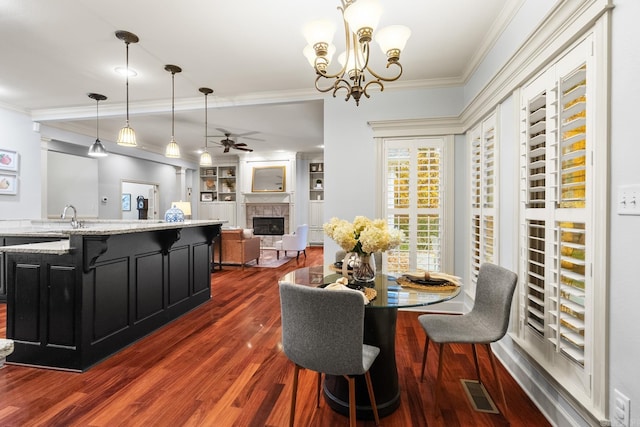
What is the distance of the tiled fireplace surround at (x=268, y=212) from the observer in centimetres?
948

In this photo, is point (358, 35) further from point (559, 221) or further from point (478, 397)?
point (478, 397)

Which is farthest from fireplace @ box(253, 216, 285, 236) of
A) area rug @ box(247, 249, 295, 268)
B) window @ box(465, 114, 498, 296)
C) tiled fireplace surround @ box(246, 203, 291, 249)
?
window @ box(465, 114, 498, 296)

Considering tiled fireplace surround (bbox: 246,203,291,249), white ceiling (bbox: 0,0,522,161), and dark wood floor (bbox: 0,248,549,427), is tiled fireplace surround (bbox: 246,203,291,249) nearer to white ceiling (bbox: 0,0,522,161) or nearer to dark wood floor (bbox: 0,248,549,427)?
white ceiling (bbox: 0,0,522,161)

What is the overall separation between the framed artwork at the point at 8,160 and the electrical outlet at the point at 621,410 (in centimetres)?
679

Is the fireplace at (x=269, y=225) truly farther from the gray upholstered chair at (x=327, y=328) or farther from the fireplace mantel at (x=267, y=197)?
the gray upholstered chair at (x=327, y=328)

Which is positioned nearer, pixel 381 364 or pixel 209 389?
pixel 381 364

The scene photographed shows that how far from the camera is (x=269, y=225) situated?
9.57m

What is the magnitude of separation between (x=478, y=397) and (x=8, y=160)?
6475mm

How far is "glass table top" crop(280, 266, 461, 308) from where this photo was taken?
170 cm

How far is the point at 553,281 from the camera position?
5.85 feet

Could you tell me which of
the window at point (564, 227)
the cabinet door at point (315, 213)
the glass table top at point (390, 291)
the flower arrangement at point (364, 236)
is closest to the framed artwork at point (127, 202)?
the cabinet door at point (315, 213)

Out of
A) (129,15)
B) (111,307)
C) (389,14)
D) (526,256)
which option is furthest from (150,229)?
(526,256)

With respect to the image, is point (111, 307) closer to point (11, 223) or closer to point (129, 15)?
point (129, 15)

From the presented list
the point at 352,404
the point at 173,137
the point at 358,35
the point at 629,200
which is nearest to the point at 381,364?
the point at 352,404
